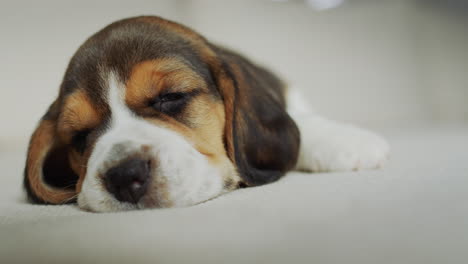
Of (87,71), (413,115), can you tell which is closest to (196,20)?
(413,115)

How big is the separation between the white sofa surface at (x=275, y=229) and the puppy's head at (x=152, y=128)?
0.44ft

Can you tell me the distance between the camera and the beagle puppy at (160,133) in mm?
1432

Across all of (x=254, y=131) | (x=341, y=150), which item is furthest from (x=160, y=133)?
(x=341, y=150)

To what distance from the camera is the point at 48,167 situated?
A: 1.97m

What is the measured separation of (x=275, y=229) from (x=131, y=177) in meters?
0.56

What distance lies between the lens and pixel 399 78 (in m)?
5.41

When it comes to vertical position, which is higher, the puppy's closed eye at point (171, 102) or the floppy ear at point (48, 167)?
the puppy's closed eye at point (171, 102)

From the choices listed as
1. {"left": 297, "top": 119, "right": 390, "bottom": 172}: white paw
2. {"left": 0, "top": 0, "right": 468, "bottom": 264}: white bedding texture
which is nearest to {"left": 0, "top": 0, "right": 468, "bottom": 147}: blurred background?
{"left": 0, "top": 0, "right": 468, "bottom": 264}: white bedding texture

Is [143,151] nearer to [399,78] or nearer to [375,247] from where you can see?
[375,247]

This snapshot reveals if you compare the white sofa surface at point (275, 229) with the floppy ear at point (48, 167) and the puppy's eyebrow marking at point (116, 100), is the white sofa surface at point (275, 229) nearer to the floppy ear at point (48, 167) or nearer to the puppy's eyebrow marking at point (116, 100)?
the floppy ear at point (48, 167)

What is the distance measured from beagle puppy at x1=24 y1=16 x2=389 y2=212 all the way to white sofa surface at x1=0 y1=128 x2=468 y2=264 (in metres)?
0.14

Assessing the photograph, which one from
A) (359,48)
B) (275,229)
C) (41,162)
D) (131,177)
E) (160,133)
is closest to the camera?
(275,229)

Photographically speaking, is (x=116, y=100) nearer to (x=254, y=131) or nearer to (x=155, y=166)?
(x=155, y=166)

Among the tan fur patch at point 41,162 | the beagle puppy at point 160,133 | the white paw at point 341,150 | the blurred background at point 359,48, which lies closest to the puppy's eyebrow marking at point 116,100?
the beagle puppy at point 160,133
